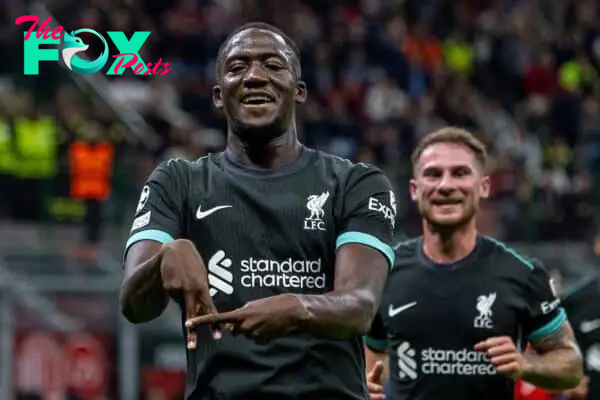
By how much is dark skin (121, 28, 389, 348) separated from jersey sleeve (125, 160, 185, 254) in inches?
1.8

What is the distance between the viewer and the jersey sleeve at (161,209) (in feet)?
14.1

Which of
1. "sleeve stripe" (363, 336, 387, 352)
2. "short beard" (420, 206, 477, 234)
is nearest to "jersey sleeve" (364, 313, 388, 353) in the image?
"sleeve stripe" (363, 336, 387, 352)

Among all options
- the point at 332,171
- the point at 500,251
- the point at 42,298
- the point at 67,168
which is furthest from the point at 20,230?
the point at 332,171

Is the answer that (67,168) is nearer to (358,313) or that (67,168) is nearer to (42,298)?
(42,298)

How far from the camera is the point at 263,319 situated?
3893mm

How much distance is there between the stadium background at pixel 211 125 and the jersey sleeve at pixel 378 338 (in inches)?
237

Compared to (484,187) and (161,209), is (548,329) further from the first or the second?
(161,209)

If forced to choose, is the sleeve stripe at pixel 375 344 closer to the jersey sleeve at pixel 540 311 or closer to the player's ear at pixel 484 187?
the jersey sleeve at pixel 540 311

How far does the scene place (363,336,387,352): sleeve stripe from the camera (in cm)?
634

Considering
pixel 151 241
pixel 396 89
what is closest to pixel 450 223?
pixel 151 241

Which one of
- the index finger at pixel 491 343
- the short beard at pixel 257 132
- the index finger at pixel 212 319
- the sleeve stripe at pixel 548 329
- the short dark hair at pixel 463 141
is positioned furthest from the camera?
the short dark hair at pixel 463 141

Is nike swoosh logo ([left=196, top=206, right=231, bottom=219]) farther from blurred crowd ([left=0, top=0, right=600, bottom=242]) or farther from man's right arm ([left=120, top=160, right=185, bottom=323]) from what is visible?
blurred crowd ([left=0, top=0, right=600, bottom=242])

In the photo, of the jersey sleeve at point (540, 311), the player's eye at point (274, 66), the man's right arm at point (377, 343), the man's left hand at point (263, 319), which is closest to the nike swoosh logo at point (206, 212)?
the player's eye at point (274, 66)

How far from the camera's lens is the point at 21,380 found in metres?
12.0
